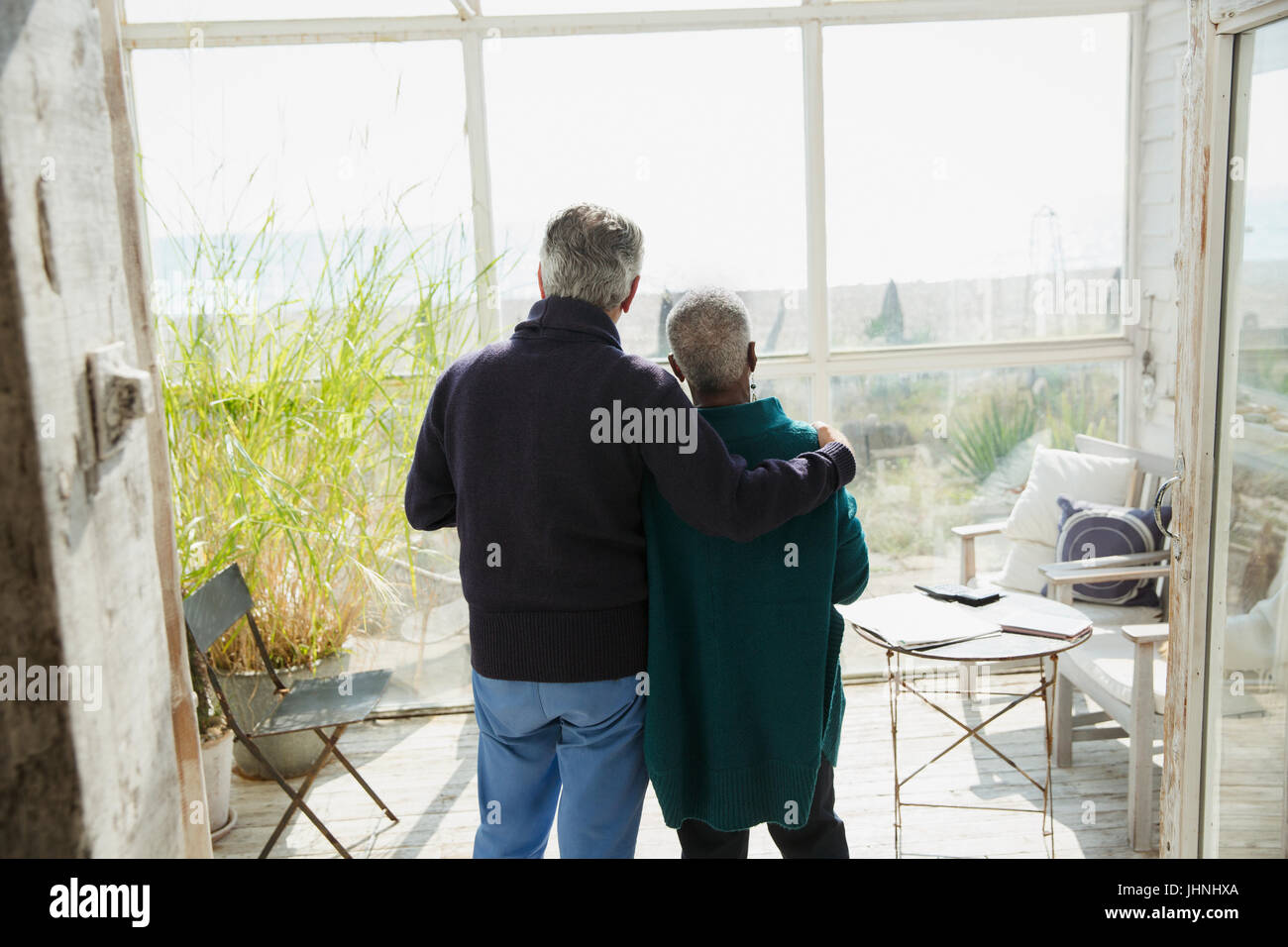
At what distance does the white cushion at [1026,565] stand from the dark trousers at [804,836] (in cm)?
231

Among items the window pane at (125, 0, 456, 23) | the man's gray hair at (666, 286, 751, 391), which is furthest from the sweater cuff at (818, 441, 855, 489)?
the window pane at (125, 0, 456, 23)

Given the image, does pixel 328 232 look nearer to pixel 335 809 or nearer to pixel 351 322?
pixel 351 322

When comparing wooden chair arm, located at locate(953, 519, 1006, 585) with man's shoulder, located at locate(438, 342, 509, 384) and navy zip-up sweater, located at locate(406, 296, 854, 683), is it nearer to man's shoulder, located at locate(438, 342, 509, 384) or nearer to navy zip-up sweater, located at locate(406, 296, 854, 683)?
navy zip-up sweater, located at locate(406, 296, 854, 683)

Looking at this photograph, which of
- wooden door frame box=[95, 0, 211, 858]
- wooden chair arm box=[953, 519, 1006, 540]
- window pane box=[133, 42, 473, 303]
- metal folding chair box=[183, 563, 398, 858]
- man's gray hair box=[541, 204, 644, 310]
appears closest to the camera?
Result: wooden door frame box=[95, 0, 211, 858]

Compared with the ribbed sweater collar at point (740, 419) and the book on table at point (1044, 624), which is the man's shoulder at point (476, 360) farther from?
the book on table at point (1044, 624)

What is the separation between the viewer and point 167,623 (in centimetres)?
156

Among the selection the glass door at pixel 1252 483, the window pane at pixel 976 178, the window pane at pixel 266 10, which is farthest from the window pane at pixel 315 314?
the glass door at pixel 1252 483

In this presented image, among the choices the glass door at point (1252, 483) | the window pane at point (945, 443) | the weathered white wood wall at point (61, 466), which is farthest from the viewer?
the window pane at point (945, 443)

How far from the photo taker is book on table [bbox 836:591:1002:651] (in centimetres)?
288

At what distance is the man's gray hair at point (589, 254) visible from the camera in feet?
5.93

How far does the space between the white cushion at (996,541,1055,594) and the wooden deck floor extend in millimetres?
465

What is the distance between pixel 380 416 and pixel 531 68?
5.08 ft

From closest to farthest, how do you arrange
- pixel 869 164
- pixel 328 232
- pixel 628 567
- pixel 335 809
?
pixel 628 567
pixel 335 809
pixel 328 232
pixel 869 164
